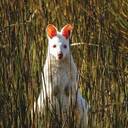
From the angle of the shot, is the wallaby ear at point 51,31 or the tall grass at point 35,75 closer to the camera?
the tall grass at point 35,75

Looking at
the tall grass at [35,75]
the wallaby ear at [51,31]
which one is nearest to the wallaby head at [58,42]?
the wallaby ear at [51,31]

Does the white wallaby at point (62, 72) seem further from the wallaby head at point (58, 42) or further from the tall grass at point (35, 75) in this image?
the tall grass at point (35, 75)

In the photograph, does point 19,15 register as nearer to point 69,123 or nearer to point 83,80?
point 83,80

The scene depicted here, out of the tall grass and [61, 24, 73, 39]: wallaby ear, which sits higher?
[61, 24, 73, 39]: wallaby ear

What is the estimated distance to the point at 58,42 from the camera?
3.79 metres

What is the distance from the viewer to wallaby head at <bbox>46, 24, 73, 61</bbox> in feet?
12.2

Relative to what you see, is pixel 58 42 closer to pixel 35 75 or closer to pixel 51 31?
pixel 51 31

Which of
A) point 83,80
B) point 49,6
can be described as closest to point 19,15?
point 83,80

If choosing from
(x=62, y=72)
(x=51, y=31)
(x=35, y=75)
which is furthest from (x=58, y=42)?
(x=35, y=75)

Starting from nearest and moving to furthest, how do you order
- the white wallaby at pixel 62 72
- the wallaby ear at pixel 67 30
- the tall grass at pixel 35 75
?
the tall grass at pixel 35 75, the white wallaby at pixel 62 72, the wallaby ear at pixel 67 30

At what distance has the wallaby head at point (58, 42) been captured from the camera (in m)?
3.72

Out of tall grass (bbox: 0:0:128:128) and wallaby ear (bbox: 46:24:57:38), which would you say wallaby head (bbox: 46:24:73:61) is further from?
tall grass (bbox: 0:0:128:128)

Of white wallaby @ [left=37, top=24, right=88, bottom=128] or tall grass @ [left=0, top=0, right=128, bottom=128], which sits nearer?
tall grass @ [left=0, top=0, right=128, bottom=128]

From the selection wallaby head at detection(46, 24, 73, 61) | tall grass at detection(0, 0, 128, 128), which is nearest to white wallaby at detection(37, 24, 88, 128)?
wallaby head at detection(46, 24, 73, 61)
